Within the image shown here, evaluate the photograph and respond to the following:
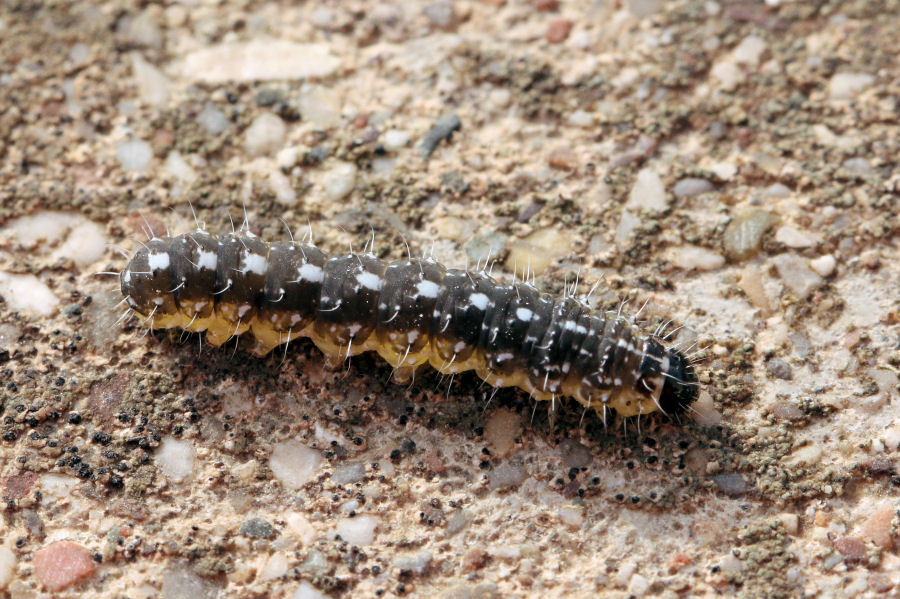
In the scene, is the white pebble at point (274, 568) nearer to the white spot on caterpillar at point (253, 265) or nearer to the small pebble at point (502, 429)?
the small pebble at point (502, 429)

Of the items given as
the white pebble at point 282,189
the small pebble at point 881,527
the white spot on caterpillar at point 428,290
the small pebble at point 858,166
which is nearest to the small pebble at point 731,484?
the small pebble at point 881,527

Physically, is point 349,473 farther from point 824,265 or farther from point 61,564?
point 824,265

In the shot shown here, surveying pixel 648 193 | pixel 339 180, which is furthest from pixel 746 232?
pixel 339 180

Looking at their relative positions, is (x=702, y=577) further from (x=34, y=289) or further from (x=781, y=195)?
(x=34, y=289)

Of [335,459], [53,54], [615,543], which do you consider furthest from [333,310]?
[53,54]

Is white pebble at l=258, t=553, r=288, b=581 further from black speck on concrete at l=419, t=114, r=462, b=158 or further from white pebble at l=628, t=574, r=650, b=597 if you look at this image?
black speck on concrete at l=419, t=114, r=462, b=158

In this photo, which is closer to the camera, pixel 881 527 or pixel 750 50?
pixel 881 527
